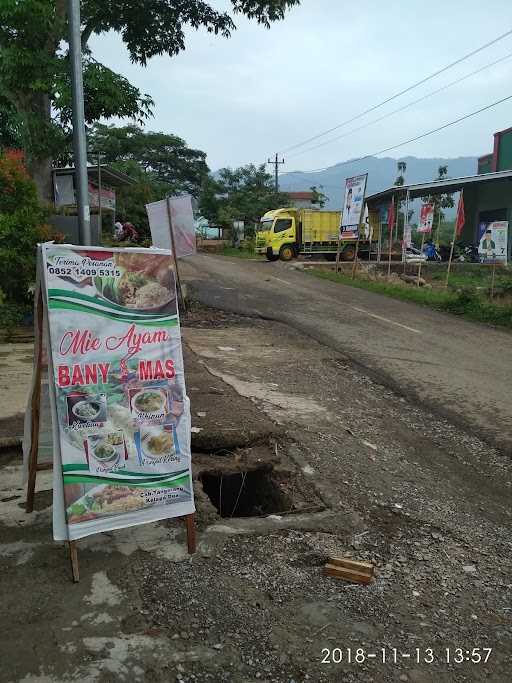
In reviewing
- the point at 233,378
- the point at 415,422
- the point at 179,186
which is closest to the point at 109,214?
the point at 233,378

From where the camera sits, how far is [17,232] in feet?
Result: 31.8

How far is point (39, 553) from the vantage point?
11.1ft

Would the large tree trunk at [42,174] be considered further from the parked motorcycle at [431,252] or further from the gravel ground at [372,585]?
the parked motorcycle at [431,252]

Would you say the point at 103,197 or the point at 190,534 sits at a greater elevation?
the point at 103,197

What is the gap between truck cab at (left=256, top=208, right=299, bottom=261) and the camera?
30938 mm

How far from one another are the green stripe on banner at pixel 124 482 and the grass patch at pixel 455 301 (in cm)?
1172

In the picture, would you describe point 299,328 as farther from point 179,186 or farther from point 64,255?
point 179,186

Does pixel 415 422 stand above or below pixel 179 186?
below

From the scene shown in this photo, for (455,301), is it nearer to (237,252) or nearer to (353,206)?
(353,206)

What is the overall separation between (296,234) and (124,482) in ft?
96.1

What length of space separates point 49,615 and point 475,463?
3.86 metres

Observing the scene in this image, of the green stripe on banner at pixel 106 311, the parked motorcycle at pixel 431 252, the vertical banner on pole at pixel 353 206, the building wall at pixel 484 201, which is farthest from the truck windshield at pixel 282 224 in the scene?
the green stripe on banner at pixel 106 311
